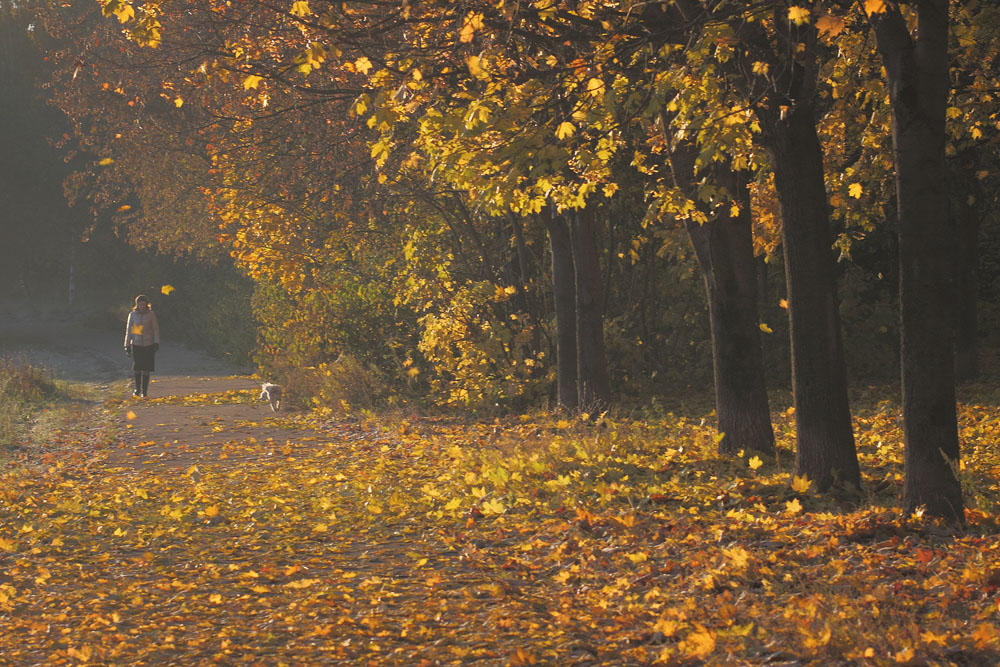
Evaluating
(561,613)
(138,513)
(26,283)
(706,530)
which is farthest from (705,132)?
(26,283)

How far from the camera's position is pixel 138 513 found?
32.4 ft

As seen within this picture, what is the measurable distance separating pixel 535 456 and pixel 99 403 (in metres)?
14.5

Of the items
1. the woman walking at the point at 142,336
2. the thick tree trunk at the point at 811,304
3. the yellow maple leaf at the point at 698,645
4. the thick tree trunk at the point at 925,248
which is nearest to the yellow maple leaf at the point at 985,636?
the yellow maple leaf at the point at 698,645

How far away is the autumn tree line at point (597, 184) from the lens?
7.21m

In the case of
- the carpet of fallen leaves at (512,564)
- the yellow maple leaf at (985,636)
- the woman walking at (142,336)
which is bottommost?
the carpet of fallen leaves at (512,564)

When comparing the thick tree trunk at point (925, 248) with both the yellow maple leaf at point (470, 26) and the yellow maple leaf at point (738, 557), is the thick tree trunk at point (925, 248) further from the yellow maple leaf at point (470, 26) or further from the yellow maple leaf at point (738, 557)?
the yellow maple leaf at point (470, 26)

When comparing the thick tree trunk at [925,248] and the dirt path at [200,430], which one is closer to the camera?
the thick tree trunk at [925,248]

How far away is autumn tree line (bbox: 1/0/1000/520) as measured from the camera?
7207 millimetres

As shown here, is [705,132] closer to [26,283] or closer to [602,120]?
[602,120]

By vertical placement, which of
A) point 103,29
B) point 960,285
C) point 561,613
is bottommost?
point 561,613

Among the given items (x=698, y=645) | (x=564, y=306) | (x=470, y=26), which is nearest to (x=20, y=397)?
(x=564, y=306)

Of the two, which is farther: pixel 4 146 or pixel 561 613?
pixel 4 146

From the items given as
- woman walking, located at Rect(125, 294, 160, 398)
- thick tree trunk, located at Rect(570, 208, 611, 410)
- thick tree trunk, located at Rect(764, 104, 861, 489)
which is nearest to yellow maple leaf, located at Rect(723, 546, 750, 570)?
thick tree trunk, located at Rect(764, 104, 861, 489)

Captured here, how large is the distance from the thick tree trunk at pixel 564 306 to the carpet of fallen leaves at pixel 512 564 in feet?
10.2
